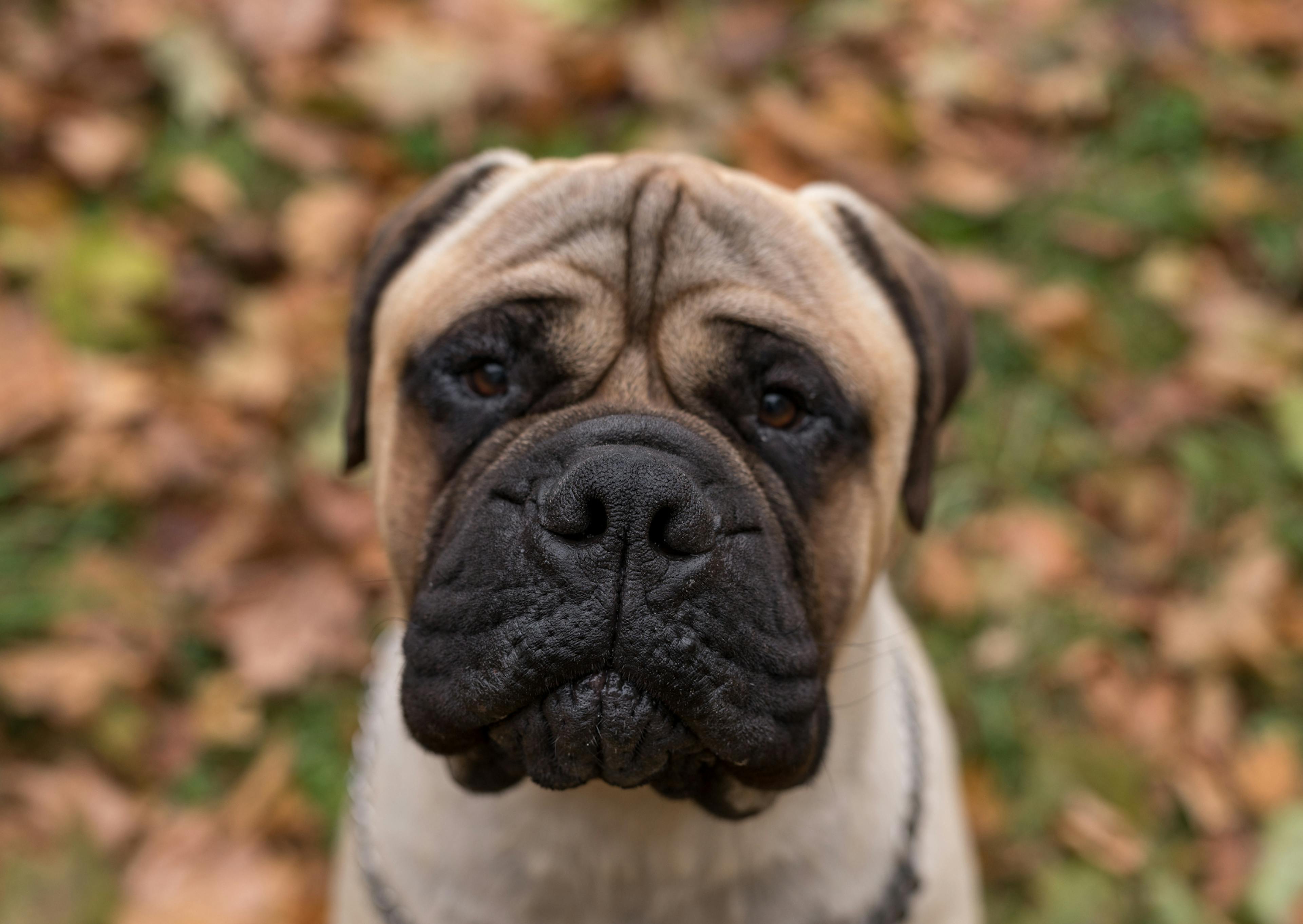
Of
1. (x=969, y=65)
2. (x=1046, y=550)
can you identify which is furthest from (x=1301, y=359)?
(x=969, y=65)

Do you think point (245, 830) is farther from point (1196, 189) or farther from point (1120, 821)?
point (1196, 189)

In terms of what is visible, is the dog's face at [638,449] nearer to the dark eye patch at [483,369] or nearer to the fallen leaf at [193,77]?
the dark eye patch at [483,369]

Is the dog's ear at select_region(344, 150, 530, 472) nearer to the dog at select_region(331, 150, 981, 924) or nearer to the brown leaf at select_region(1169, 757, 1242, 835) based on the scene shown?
the dog at select_region(331, 150, 981, 924)

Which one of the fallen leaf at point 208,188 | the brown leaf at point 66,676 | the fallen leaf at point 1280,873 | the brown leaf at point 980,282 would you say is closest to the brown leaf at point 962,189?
the brown leaf at point 980,282

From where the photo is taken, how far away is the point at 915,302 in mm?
2072

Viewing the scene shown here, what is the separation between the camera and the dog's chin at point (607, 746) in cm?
155

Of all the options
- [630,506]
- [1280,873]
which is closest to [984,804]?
[1280,873]

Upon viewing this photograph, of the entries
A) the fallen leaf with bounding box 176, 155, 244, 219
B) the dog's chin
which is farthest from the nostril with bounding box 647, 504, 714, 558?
the fallen leaf with bounding box 176, 155, 244, 219

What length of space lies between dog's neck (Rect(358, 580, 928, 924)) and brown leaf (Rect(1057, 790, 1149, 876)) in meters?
1.12

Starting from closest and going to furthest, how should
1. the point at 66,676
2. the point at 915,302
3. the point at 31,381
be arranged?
the point at 915,302 → the point at 66,676 → the point at 31,381

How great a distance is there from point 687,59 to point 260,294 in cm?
163

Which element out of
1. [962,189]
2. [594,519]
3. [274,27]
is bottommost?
[962,189]

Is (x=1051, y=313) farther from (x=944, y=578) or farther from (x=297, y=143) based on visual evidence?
(x=297, y=143)

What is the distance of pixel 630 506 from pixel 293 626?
79.0 inches
